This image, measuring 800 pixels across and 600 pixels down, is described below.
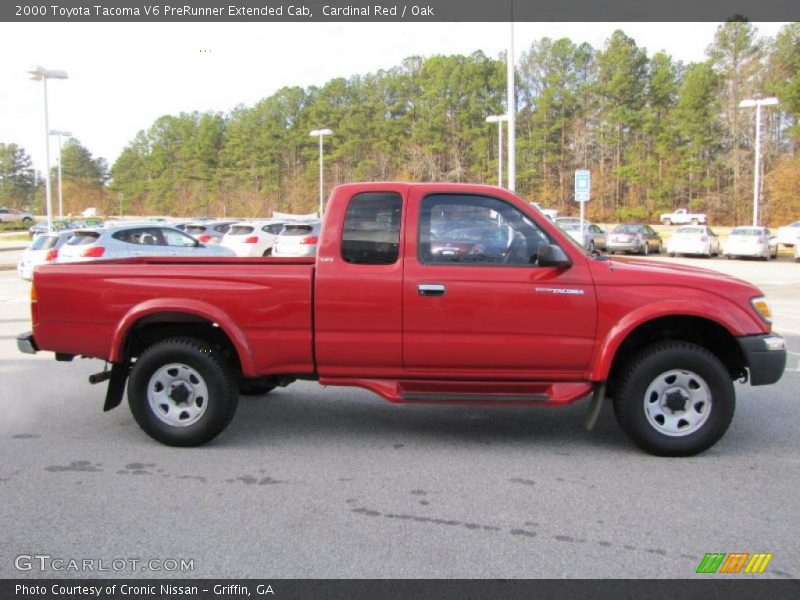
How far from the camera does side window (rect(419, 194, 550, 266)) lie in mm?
5527

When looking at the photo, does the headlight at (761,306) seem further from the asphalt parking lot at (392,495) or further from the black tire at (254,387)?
the black tire at (254,387)

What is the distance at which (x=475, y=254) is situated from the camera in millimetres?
5539

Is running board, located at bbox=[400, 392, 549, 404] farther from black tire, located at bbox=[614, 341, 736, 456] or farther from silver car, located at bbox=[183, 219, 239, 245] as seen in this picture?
silver car, located at bbox=[183, 219, 239, 245]

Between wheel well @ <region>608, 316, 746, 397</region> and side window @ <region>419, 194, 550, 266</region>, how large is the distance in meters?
1.05

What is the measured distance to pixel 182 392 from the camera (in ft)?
18.8

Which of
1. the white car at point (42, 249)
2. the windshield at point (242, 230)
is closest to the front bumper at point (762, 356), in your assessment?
the white car at point (42, 249)

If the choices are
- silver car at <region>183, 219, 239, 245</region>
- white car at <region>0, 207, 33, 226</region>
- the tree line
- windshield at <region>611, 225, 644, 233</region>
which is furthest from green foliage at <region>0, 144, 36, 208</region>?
windshield at <region>611, 225, 644, 233</region>

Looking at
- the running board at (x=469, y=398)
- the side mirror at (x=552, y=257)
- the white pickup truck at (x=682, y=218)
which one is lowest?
the running board at (x=469, y=398)

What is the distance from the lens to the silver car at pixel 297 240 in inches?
919

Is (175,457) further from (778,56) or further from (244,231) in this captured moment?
(778,56)

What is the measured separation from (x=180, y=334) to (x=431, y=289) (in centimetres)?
209

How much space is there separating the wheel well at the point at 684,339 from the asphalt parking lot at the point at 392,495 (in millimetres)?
636
